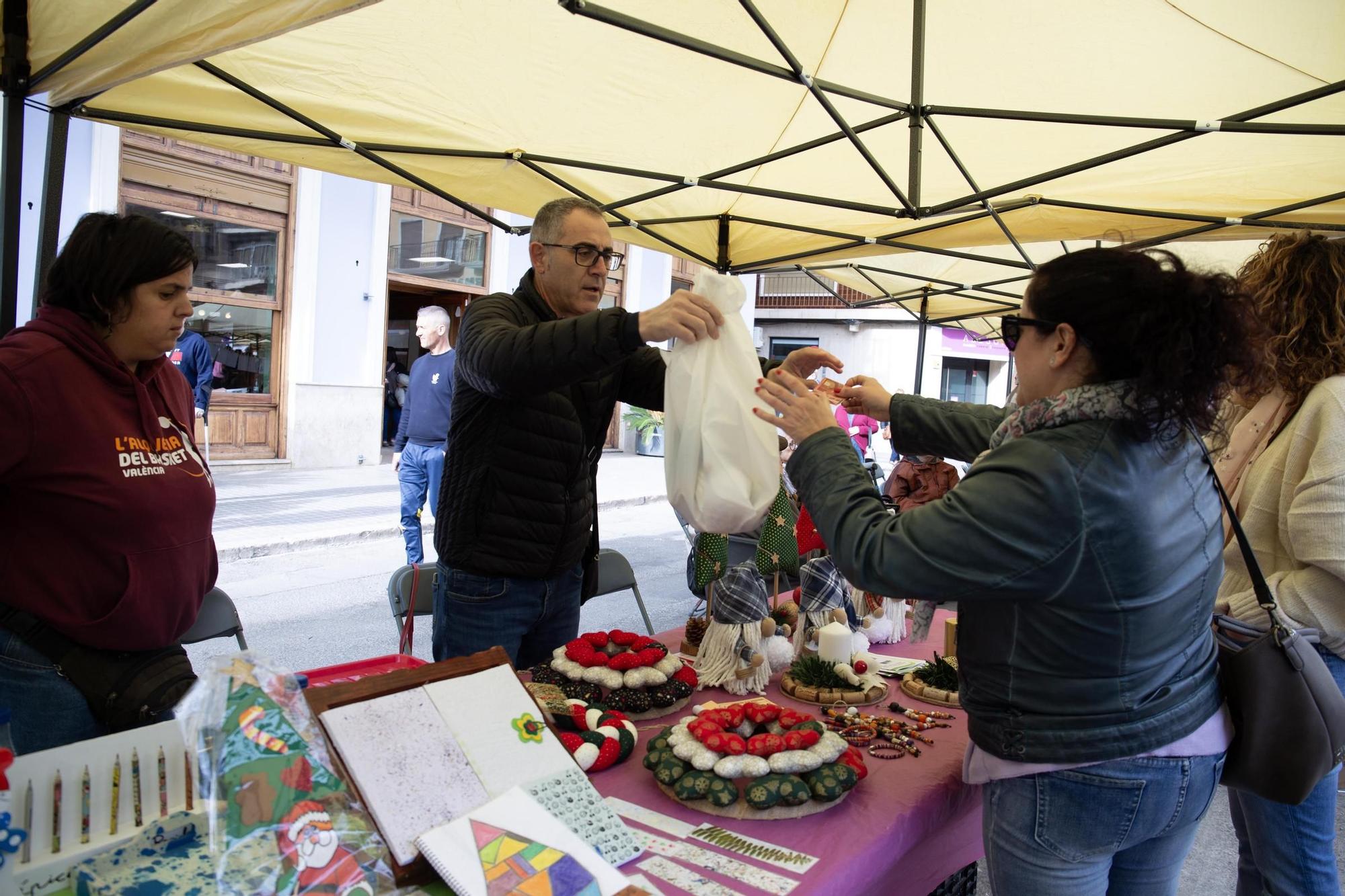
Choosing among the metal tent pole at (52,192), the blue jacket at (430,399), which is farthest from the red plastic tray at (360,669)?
the blue jacket at (430,399)

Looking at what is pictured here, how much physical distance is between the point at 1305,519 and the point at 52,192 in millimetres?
2904

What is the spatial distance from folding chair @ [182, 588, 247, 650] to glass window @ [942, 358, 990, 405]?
2434cm

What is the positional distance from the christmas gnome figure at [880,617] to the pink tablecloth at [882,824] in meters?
0.61

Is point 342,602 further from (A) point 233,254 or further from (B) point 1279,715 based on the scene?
(A) point 233,254

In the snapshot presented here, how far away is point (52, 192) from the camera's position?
84.9 inches

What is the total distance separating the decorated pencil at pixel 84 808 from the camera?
108 centimetres

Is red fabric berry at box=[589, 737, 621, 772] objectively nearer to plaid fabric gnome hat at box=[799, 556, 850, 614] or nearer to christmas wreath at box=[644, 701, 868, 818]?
christmas wreath at box=[644, 701, 868, 818]

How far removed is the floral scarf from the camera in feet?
4.16

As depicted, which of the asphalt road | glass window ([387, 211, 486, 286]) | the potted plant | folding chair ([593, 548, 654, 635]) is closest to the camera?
folding chair ([593, 548, 654, 635])

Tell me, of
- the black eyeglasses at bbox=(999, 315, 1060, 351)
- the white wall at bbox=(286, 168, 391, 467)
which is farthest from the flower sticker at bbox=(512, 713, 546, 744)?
the white wall at bbox=(286, 168, 391, 467)

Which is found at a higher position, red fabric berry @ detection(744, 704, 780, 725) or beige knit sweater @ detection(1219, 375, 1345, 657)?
beige knit sweater @ detection(1219, 375, 1345, 657)

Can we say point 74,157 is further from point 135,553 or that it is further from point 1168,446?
point 1168,446

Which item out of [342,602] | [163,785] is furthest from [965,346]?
[163,785]

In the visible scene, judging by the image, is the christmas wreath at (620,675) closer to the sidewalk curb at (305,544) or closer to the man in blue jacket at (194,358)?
the sidewalk curb at (305,544)
